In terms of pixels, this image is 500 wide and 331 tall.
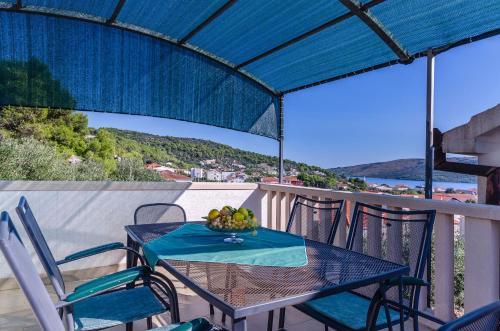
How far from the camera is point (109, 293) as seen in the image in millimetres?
2246

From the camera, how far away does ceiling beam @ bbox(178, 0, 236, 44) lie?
10.2 ft

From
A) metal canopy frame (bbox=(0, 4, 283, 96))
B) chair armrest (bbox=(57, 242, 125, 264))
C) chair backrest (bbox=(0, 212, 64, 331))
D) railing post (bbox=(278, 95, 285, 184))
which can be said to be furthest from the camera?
railing post (bbox=(278, 95, 285, 184))

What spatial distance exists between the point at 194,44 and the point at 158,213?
206cm

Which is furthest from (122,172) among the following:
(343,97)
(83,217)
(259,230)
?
(343,97)

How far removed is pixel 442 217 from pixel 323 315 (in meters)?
1.33

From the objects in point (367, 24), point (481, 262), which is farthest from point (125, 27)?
point (481, 262)

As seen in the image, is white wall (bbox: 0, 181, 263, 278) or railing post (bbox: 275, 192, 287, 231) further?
railing post (bbox: 275, 192, 287, 231)

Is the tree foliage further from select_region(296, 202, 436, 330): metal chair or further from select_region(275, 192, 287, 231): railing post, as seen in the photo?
select_region(296, 202, 436, 330): metal chair

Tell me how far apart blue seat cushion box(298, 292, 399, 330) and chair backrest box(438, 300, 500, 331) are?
38.2 inches

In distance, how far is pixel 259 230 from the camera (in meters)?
2.63

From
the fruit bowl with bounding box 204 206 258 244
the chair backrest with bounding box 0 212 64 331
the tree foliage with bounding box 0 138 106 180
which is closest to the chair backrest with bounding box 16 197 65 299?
the chair backrest with bounding box 0 212 64 331

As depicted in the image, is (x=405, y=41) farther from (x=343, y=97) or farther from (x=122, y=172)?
(x=343, y=97)

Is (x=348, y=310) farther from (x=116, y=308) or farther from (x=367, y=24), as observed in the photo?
(x=367, y=24)

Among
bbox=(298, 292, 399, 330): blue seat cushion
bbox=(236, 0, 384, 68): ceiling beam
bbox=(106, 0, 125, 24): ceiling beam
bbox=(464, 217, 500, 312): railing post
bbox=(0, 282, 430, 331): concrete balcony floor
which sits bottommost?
bbox=(0, 282, 430, 331): concrete balcony floor
